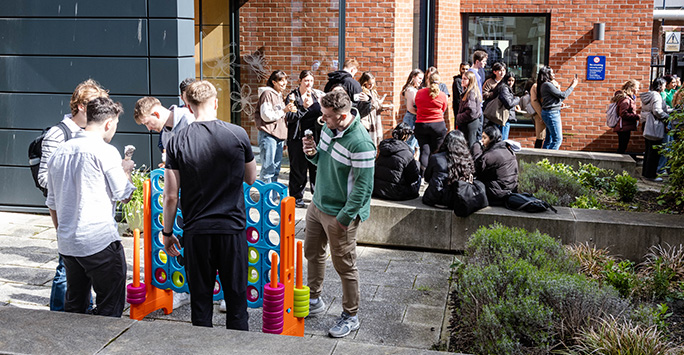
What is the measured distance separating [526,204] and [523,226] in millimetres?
277

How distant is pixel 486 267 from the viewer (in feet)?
19.0

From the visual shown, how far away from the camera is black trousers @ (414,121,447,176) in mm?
11312

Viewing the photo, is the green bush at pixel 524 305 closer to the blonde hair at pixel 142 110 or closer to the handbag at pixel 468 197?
the handbag at pixel 468 197

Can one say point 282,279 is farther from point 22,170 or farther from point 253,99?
point 253,99

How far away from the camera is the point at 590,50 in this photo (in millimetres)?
15469

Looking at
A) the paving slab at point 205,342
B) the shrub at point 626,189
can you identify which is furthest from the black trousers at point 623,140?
the paving slab at point 205,342

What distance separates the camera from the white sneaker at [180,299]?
6316mm

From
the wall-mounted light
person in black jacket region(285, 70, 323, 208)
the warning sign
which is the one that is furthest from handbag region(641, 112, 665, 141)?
the warning sign

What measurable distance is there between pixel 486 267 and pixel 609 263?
1.63 meters

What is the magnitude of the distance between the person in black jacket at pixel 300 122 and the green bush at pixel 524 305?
4.04 m

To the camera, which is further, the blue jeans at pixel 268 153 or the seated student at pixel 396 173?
the blue jeans at pixel 268 153

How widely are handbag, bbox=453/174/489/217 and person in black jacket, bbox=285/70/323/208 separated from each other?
2168mm

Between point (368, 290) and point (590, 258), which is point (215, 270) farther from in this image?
point (590, 258)

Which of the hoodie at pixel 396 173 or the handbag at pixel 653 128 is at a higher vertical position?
the handbag at pixel 653 128
